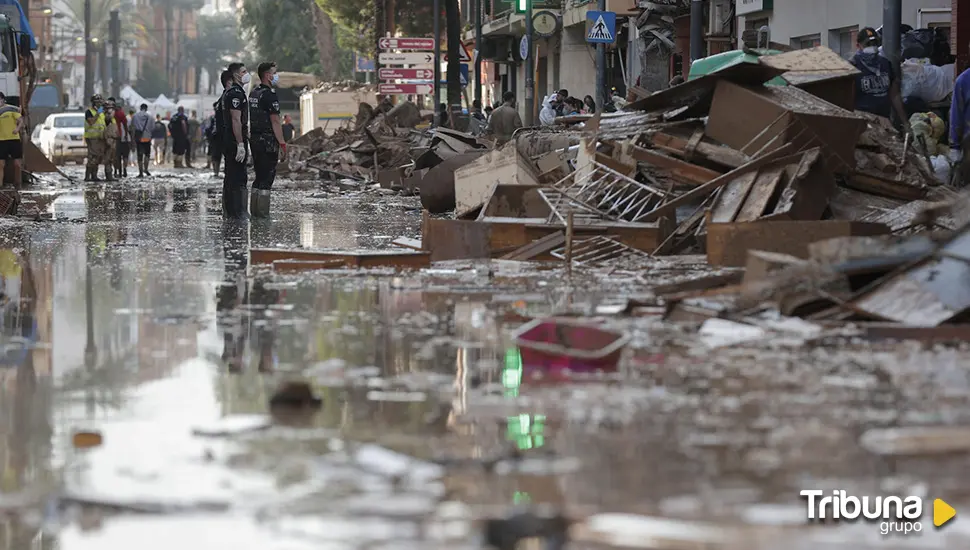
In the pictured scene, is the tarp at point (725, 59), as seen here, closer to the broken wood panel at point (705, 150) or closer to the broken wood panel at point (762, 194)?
the broken wood panel at point (705, 150)

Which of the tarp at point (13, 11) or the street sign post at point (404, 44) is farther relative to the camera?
the street sign post at point (404, 44)

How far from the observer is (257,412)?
241 inches

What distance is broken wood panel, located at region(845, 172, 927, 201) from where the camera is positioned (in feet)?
44.0

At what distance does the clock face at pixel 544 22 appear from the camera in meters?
46.4

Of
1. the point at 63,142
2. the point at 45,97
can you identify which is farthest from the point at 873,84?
the point at 45,97

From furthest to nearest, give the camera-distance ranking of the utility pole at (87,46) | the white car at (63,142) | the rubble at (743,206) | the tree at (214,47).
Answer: the tree at (214,47), the utility pole at (87,46), the white car at (63,142), the rubble at (743,206)

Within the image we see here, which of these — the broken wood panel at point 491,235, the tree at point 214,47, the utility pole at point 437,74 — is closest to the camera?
the broken wood panel at point 491,235

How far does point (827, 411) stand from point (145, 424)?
8.07ft

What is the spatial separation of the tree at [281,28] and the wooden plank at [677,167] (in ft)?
247

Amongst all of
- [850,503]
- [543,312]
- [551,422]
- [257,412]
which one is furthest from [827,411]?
[543,312]

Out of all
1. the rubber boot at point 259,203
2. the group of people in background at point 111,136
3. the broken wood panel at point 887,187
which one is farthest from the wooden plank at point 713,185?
the group of people in background at point 111,136

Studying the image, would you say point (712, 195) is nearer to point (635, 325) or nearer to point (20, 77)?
point (635, 325)

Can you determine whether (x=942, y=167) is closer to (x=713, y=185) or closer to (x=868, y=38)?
(x=868, y=38)

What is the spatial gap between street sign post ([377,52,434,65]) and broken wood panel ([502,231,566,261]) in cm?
3134
